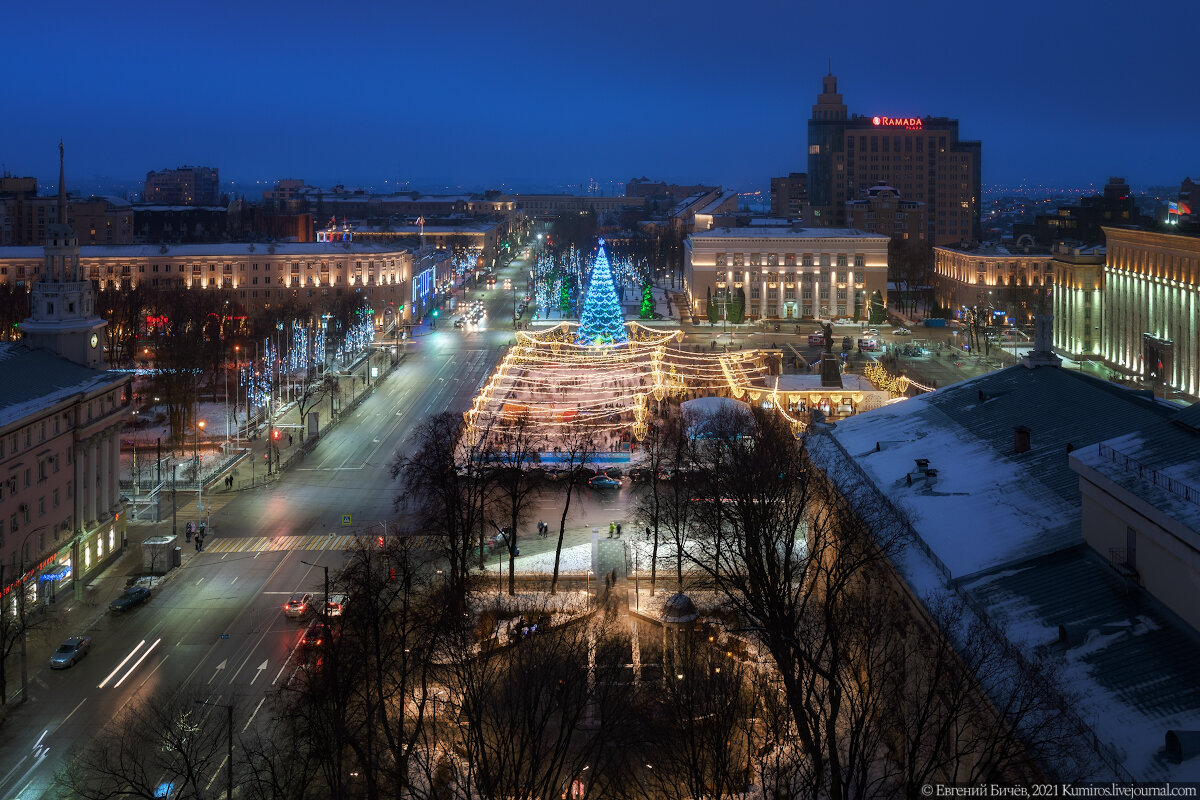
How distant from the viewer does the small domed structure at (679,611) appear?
3152 cm

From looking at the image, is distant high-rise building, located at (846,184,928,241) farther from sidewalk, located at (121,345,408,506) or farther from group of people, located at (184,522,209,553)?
group of people, located at (184,522,209,553)

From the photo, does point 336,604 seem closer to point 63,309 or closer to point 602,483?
point 63,309

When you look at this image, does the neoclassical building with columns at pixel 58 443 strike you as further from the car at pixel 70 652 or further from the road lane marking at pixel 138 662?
the road lane marking at pixel 138 662

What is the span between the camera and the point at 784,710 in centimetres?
2061

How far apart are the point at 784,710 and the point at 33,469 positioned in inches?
981

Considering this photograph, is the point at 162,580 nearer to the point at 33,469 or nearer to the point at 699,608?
the point at 33,469

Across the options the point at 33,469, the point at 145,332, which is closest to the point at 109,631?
the point at 33,469

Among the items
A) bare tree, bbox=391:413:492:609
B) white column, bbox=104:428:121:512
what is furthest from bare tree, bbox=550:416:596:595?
white column, bbox=104:428:121:512

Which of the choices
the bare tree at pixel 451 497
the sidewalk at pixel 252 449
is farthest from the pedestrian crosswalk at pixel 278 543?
the sidewalk at pixel 252 449

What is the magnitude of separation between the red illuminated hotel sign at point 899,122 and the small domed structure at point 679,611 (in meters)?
145

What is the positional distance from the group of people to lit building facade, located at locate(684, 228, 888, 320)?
73591mm

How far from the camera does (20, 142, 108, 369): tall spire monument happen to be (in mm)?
40875

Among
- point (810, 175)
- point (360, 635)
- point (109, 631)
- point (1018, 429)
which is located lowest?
point (109, 631)

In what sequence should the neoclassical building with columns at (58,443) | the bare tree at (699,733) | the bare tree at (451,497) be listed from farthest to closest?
the neoclassical building with columns at (58,443) → the bare tree at (451,497) → the bare tree at (699,733)
